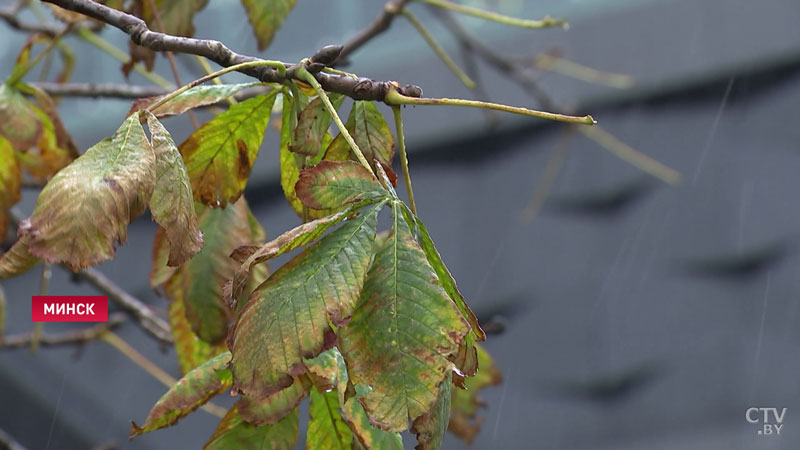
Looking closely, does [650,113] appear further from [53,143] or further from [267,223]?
[53,143]

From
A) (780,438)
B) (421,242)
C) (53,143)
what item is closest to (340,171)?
(421,242)

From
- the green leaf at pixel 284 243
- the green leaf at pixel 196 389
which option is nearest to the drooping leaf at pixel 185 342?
the green leaf at pixel 196 389

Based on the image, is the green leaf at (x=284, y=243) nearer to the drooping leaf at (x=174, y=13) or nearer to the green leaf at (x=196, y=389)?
the green leaf at (x=196, y=389)

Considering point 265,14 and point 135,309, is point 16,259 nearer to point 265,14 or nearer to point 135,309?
point 265,14

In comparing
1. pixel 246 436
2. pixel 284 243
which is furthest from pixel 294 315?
pixel 246 436

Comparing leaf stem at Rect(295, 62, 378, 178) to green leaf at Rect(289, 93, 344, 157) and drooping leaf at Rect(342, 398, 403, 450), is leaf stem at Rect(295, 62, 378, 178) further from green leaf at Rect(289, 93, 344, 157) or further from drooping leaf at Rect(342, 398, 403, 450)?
drooping leaf at Rect(342, 398, 403, 450)
